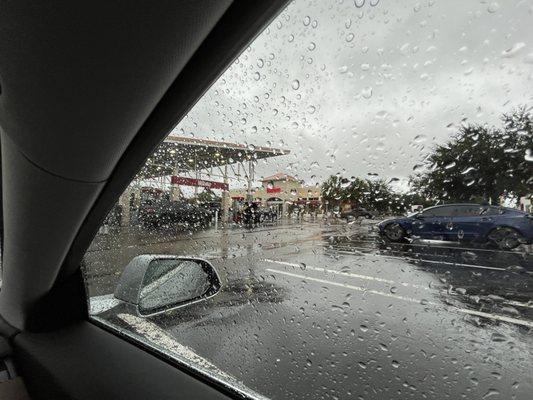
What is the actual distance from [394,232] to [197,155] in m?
1.31

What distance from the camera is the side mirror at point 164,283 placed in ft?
6.50

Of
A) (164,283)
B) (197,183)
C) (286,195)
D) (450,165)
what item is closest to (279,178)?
(286,195)

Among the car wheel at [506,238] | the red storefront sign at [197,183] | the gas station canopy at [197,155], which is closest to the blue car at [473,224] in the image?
the car wheel at [506,238]

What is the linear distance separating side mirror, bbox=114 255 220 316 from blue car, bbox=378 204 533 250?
4.67ft

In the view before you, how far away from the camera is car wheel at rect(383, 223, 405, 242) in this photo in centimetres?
150

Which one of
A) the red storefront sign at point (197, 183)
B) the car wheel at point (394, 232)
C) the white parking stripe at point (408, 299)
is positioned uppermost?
the red storefront sign at point (197, 183)

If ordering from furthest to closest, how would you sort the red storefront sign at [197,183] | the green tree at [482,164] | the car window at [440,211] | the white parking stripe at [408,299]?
the red storefront sign at [197,183], the white parking stripe at [408,299], the car window at [440,211], the green tree at [482,164]

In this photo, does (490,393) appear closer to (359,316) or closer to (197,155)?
(359,316)

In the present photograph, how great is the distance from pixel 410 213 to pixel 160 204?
221 cm

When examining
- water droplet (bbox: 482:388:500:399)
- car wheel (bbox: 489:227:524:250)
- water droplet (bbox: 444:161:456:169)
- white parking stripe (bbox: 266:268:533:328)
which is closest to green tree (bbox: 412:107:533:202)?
water droplet (bbox: 444:161:456:169)

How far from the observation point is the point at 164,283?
2203mm

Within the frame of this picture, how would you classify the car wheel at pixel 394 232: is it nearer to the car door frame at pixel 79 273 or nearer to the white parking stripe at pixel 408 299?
the white parking stripe at pixel 408 299

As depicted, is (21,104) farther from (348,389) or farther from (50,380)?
(348,389)

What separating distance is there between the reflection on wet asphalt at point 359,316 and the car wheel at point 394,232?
85 millimetres
